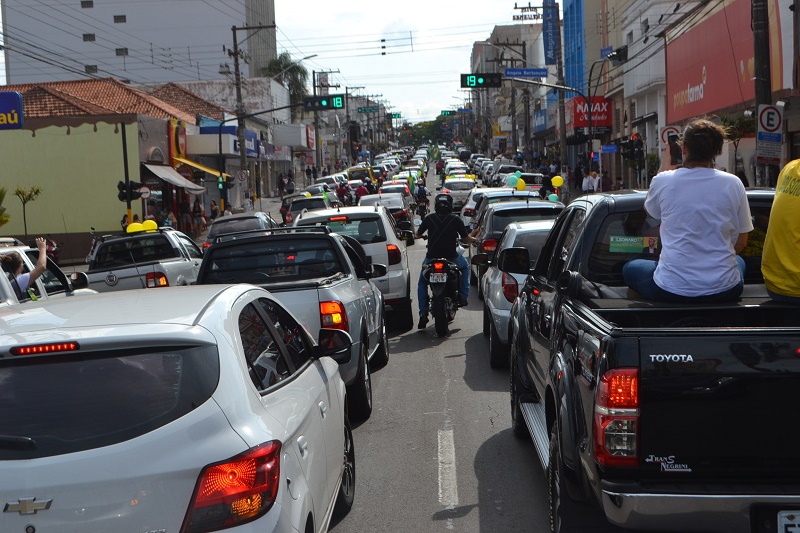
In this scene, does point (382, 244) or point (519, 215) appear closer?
point (382, 244)

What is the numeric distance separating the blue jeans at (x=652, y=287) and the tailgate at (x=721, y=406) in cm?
102

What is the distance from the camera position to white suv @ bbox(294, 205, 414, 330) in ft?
44.3

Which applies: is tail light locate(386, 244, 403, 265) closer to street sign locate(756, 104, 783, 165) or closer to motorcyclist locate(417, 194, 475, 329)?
motorcyclist locate(417, 194, 475, 329)

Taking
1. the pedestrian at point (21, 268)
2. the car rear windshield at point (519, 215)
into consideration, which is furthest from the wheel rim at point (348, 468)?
the car rear windshield at point (519, 215)

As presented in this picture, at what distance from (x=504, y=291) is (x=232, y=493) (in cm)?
723

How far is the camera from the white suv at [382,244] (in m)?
13.5

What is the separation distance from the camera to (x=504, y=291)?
10406mm

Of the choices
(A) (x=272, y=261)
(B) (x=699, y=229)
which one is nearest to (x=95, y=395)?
(B) (x=699, y=229)

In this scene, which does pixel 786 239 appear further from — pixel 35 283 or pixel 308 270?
pixel 35 283

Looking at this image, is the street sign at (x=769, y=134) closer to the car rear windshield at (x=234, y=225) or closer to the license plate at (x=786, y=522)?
the car rear windshield at (x=234, y=225)

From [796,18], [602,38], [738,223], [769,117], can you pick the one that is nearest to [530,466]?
[738,223]

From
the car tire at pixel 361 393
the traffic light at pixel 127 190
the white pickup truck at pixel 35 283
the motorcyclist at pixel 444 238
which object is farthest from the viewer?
the traffic light at pixel 127 190

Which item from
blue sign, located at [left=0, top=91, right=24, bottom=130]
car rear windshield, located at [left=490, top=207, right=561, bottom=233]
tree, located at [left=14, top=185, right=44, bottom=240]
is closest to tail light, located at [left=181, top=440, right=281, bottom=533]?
car rear windshield, located at [left=490, top=207, right=561, bottom=233]

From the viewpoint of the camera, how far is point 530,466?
6938mm
